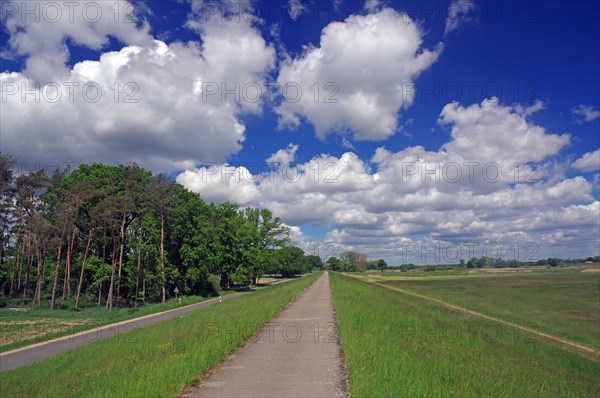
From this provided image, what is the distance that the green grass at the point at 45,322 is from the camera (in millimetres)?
23812

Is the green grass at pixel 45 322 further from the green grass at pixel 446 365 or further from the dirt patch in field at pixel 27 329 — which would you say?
the green grass at pixel 446 365

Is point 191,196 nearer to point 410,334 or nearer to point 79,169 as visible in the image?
point 79,169

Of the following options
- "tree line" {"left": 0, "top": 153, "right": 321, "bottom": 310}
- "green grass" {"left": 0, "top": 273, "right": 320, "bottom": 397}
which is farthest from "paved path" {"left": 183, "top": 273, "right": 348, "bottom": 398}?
"tree line" {"left": 0, "top": 153, "right": 321, "bottom": 310}

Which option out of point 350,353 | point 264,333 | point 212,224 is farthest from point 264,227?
point 350,353

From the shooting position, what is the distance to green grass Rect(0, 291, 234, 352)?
2381 cm

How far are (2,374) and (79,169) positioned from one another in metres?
41.4

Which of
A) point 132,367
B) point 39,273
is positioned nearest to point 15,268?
point 39,273

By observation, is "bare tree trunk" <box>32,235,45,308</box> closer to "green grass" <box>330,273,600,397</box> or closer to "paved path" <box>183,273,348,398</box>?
"green grass" <box>330,273,600,397</box>

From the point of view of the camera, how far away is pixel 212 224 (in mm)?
65125

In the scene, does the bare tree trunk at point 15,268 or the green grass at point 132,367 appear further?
the bare tree trunk at point 15,268

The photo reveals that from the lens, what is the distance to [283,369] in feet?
37.6

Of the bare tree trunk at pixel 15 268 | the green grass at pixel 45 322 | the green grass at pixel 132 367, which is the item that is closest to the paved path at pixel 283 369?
the green grass at pixel 132 367

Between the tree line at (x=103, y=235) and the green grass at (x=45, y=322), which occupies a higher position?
the tree line at (x=103, y=235)

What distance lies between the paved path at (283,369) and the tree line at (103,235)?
32042mm
